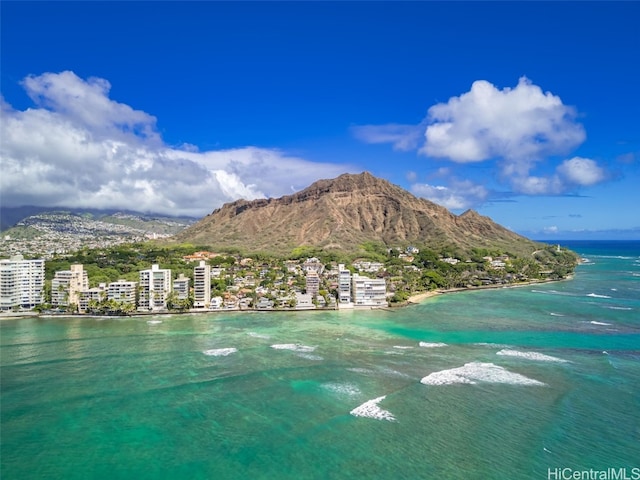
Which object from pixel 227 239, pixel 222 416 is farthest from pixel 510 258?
pixel 222 416

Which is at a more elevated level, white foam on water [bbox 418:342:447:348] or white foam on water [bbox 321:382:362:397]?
white foam on water [bbox 418:342:447:348]

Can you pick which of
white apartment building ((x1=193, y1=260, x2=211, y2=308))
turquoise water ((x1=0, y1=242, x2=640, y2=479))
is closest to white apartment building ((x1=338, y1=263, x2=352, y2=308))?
turquoise water ((x1=0, y1=242, x2=640, y2=479))

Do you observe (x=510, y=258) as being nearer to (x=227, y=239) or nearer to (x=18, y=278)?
(x=227, y=239)

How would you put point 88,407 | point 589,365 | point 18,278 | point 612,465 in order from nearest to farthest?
point 612,465
point 88,407
point 589,365
point 18,278

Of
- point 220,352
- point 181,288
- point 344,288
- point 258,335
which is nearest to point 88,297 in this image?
point 181,288

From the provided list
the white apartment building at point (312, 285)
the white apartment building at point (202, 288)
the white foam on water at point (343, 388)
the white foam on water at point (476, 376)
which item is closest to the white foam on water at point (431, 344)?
the white foam on water at point (476, 376)

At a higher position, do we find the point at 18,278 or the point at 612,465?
the point at 18,278

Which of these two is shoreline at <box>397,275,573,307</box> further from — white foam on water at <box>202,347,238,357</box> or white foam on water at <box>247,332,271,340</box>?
white foam on water at <box>202,347,238,357</box>
